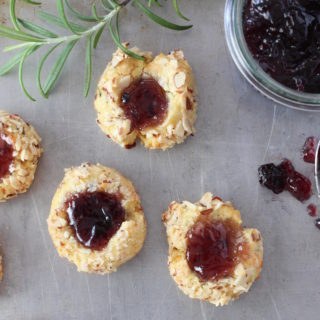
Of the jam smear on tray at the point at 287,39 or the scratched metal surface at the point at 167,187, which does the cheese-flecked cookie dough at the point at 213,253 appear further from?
the jam smear on tray at the point at 287,39

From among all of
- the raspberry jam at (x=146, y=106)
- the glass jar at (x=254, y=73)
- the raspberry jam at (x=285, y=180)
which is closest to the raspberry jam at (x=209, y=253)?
the raspberry jam at (x=285, y=180)

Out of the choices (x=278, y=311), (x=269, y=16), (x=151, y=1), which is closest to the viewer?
(x=269, y=16)

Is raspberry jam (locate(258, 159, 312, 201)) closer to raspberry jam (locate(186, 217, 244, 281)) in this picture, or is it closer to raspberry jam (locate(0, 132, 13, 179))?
raspberry jam (locate(186, 217, 244, 281))

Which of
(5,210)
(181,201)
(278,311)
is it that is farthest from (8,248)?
(278,311)

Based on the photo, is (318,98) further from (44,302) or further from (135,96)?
(44,302)

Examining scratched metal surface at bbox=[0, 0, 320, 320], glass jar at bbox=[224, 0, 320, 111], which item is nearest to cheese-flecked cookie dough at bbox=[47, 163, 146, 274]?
scratched metal surface at bbox=[0, 0, 320, 320]
